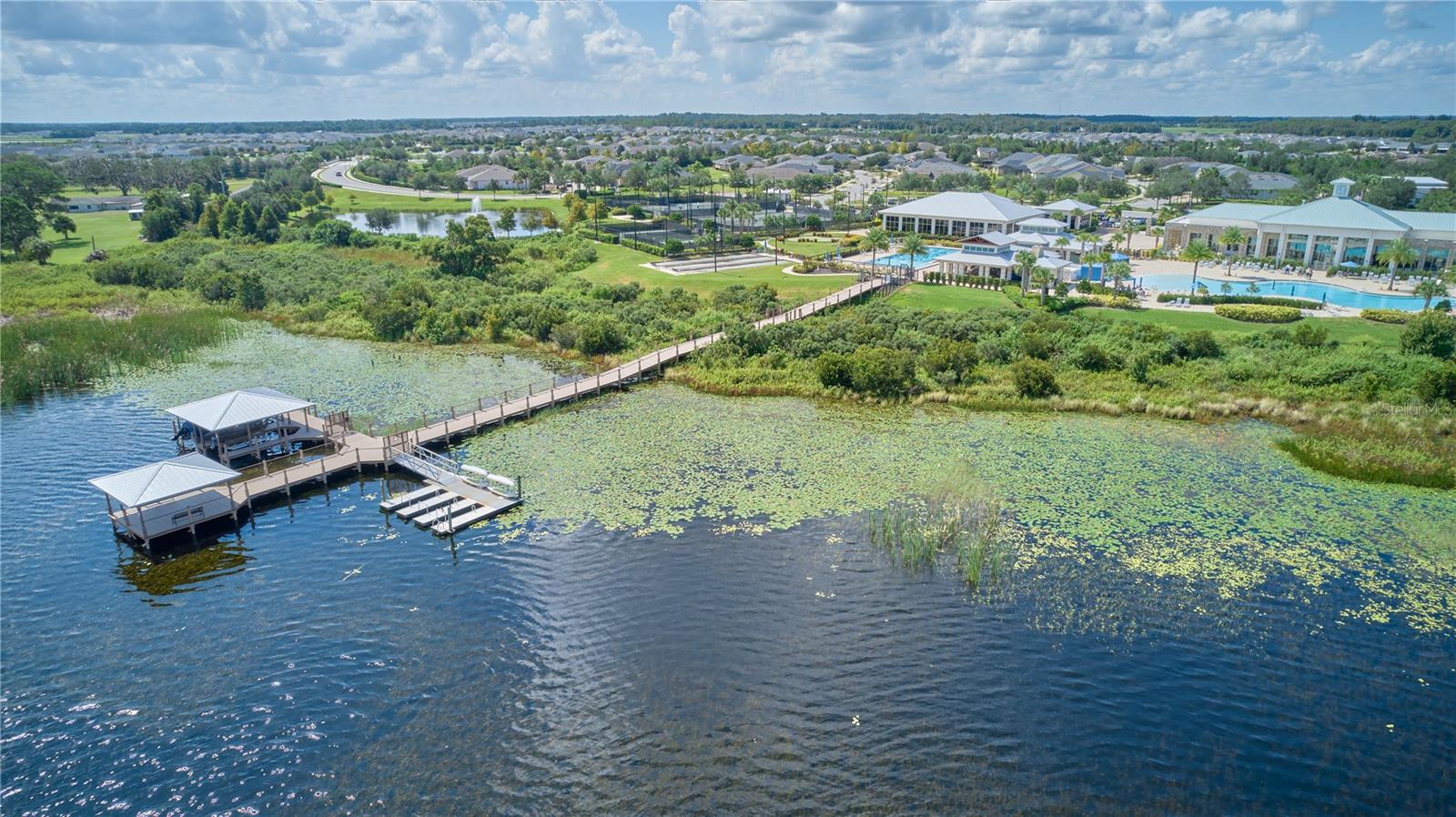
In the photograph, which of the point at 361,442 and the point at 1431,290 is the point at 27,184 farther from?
the point at 1431,290

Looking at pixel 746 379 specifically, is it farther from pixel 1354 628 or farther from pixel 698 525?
pixel 1354 628

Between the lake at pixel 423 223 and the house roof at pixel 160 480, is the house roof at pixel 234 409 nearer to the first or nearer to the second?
the house roof at pixel 160 480

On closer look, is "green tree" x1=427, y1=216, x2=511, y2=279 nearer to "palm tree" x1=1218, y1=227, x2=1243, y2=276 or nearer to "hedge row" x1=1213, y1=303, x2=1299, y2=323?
"hedge row" x1=1213, y1=303, x2=1299, y2=323

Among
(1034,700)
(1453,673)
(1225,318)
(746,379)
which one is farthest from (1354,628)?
(1225,318)

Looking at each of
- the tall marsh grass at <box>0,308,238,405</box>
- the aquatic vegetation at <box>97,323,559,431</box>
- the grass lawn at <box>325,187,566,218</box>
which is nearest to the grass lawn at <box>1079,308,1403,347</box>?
the aquatic vegetation at <box>97,323,559,431</box>

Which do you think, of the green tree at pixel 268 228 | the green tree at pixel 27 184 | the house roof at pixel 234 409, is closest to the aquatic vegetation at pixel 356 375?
the house roof at pixel 234 409

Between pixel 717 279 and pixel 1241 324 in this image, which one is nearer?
pixel 1241 324

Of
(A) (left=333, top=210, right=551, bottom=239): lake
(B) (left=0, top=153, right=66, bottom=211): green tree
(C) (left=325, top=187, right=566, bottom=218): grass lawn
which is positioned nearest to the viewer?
(B) (left=0, top=153, right=66, bottom=211): green tree

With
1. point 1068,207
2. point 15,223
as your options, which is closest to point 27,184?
point 15,223
